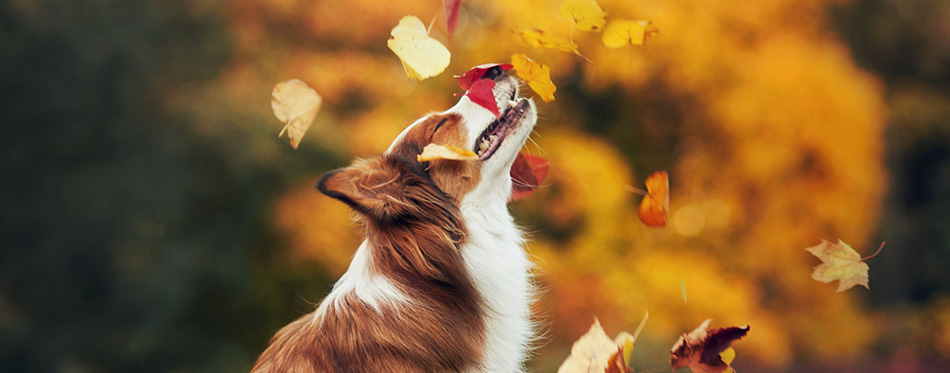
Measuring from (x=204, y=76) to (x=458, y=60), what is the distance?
3589 mm

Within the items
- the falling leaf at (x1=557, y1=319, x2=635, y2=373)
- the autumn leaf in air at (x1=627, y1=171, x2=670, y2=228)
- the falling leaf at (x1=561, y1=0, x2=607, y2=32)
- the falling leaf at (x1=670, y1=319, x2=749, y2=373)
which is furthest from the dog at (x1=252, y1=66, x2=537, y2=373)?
the falling leaf at (x1=670, y1=319, x2=749, y2=373)

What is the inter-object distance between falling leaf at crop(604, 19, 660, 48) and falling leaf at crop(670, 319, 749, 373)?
132 cm

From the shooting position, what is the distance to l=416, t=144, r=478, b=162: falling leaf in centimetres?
333

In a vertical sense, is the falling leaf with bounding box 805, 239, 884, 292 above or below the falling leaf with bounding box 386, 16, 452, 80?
below

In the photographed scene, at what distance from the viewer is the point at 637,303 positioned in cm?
1167

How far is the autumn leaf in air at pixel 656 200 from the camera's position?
12.0ft

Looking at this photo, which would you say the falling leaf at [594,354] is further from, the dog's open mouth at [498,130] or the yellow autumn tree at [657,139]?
the yellow autumn tree at [657,139]

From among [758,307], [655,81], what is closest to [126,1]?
[655,81]

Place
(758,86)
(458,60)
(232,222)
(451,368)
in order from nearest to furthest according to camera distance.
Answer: (451,368) → (232,222) → (458,60) → (758,86)

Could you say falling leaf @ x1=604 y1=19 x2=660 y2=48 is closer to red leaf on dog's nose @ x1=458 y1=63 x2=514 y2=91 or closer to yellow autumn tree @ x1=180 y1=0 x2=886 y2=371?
red leaf on dog's nose @ x1=458 y1=63 x2=514 y2=91

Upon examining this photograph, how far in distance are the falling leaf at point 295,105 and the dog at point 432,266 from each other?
36cm

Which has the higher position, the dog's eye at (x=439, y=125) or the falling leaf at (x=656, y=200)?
the dog's eye at (x=439, y=125)

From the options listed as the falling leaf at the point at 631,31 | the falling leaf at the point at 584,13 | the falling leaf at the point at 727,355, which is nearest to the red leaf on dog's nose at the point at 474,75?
the falling leaf at the point at 584,13

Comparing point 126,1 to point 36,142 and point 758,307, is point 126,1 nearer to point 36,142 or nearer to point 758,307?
point 36,142
